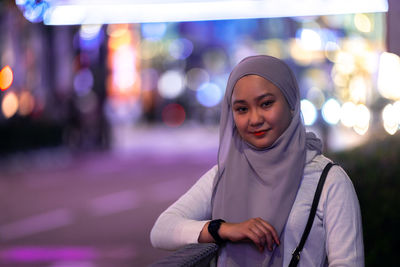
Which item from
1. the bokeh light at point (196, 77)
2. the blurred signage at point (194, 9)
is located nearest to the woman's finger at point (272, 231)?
the blurred signage at point (194, 9)

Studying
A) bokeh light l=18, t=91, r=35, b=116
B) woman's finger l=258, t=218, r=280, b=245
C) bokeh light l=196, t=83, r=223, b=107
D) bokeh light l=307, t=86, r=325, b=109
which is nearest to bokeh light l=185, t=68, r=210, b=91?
bokeh light l=196, t=83, r=223, b=107

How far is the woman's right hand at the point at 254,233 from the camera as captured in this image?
2367mm

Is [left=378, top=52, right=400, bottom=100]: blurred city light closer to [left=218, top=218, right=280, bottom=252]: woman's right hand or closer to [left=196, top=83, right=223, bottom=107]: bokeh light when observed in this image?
[left=218, top=218, right=280, bottom=252]: woman's right hand

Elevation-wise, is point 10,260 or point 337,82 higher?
point 337,82

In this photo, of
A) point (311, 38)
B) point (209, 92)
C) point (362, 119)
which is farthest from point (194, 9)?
point (209, 92)

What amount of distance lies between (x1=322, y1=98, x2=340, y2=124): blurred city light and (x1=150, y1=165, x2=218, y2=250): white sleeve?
341 inches

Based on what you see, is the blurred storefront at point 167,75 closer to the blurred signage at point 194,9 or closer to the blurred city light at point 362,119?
the blurred city light at point 362,119

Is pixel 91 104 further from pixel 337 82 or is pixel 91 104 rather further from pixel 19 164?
pixel 337 82

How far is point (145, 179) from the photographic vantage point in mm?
15305

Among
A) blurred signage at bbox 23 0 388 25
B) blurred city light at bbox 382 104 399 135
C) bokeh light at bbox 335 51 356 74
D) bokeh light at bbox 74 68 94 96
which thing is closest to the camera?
blurred signage at bbox 23 0 388 25

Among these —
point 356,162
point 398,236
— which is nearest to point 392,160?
point 356,162

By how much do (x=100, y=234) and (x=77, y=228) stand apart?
57cm

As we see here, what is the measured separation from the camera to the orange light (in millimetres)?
23375

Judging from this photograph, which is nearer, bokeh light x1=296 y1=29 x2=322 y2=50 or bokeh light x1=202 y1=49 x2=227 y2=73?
bokeh light x1=296 y1=29 x2=322 y2=50
